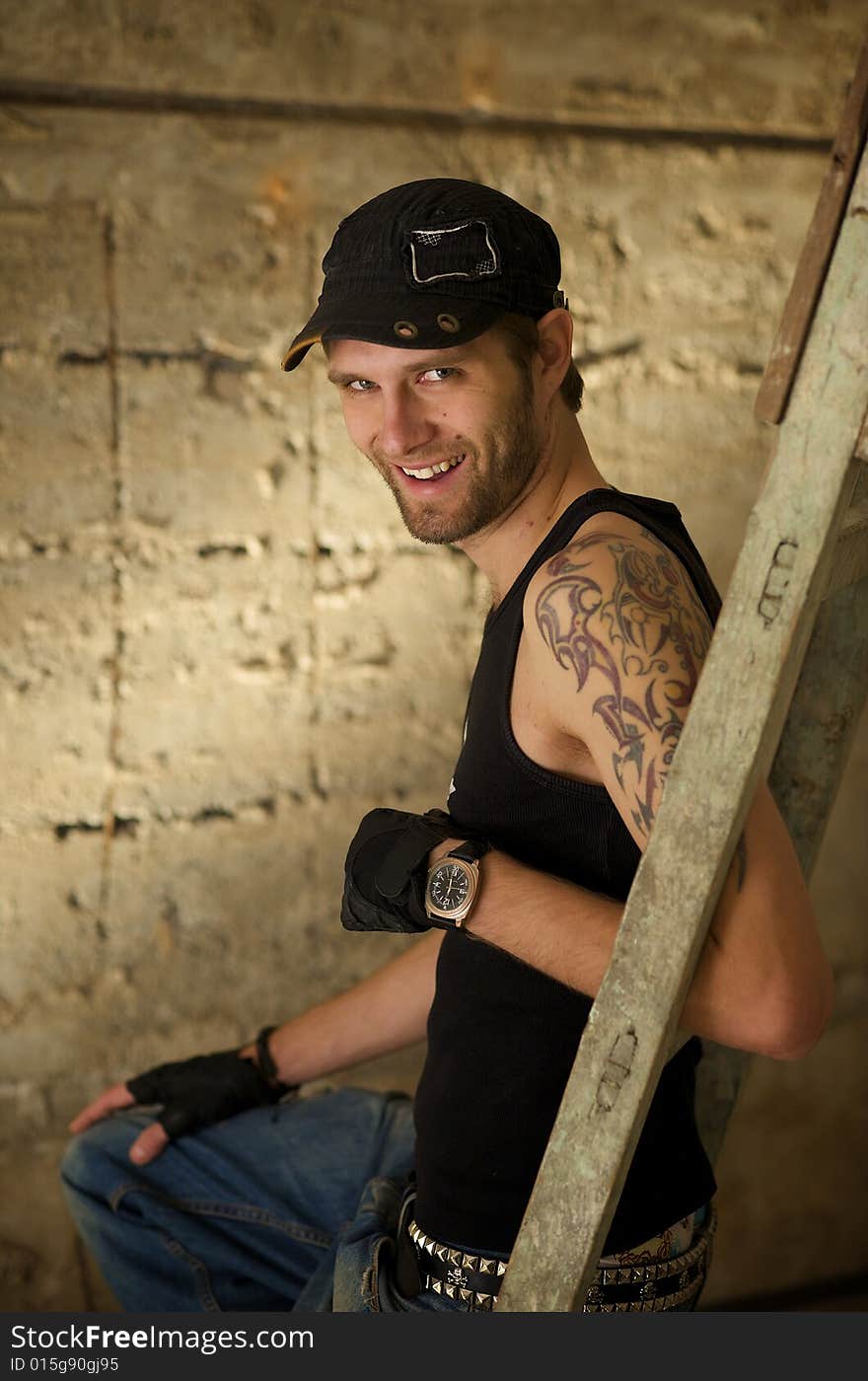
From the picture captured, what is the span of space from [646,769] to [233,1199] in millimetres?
1141

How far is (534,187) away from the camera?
256 centimetres

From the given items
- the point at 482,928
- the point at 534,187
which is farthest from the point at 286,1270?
the point at 534,187

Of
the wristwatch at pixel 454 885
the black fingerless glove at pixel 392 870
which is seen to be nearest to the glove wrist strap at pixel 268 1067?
the black fingerless glove at pixel 392 870

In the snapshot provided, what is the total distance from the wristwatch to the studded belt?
0.40 m

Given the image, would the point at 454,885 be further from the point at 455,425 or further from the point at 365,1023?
the point at 365,1023

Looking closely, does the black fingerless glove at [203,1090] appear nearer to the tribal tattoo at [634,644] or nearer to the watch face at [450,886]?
the watch face at [450,886]

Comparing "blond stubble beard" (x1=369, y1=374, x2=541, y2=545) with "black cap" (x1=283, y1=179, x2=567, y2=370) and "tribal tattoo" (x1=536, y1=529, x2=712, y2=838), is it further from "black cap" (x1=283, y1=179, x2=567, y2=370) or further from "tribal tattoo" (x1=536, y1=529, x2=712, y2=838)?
"tribal tattoo" (x1=536, y1=529, x2=712, y2=838)

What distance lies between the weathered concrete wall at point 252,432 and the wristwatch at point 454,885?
1241 millimetres

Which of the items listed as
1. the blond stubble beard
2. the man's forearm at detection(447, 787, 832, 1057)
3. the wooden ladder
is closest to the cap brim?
the blond stubble beard

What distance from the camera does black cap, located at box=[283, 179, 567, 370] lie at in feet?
4.68

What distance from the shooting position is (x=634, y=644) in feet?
3.97

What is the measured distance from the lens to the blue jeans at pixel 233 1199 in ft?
6.25

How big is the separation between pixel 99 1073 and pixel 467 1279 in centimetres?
136

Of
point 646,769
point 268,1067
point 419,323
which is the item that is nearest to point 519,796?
point 646,769
